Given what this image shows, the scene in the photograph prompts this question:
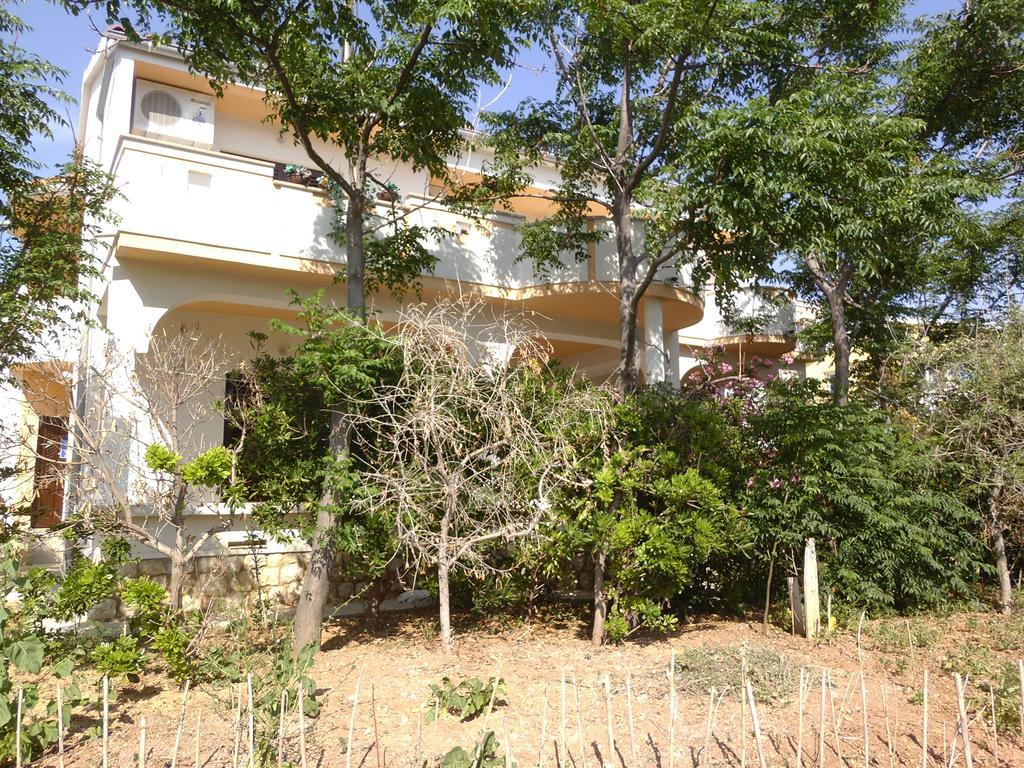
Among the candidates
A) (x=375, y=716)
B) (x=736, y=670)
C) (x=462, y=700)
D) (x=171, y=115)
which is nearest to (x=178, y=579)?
(x=375, y=716)

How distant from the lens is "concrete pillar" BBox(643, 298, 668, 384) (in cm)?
1111

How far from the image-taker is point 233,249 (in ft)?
28.3

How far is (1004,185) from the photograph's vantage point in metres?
11.7

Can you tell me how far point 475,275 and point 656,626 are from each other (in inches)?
214

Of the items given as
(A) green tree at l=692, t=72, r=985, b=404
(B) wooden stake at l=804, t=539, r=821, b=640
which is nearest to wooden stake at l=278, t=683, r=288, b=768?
(B) wooden stake at l=804, t=539, r=821, b=640

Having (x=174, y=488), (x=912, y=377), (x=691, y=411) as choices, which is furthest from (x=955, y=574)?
(x=174, y=488)

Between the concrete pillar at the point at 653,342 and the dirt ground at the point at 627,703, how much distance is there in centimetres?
444

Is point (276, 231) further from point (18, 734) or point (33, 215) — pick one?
point (18, 734)

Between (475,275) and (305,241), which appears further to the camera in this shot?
(475,275)

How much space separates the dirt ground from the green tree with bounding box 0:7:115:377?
4160 millimetres

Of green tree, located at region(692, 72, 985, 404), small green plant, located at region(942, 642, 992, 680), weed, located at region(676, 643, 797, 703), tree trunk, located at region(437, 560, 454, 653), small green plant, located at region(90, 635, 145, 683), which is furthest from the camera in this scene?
green tree, located at region(692, 72, 985, 404)

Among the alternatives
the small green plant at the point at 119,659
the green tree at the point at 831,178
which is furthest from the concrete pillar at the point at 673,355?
the small green plant at the point at 119,659

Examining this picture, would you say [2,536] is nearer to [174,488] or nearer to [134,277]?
[174,488]

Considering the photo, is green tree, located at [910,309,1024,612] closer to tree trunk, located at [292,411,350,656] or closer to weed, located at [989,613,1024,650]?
weed, located at [989,613,1024,650]
